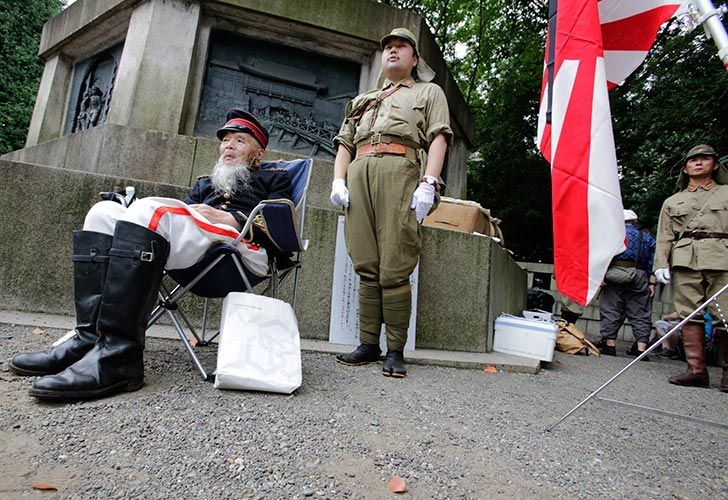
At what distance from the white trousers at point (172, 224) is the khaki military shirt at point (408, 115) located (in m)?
1.35

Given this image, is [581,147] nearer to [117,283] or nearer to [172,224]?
[172,224]

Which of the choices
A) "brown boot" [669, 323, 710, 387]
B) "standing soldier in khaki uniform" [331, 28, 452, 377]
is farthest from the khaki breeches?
"brown boot" [669, 323, 710, 387]

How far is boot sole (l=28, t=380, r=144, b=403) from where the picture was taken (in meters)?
1.66

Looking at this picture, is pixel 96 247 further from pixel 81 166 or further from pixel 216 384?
pixel 81 166

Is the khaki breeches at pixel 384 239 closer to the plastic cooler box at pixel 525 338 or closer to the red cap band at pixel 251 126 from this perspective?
the red cap band at pixel 251 126

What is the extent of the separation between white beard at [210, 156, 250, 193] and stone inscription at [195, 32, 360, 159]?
8.37 feet

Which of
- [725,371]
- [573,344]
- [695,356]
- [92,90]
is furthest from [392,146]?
[92,90]

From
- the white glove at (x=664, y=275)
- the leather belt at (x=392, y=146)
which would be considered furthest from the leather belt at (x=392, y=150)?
the white glove at (x=664, y=275)

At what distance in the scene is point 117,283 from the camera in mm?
1852

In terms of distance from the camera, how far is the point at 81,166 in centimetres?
487

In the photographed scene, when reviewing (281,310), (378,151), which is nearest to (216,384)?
(281,310)

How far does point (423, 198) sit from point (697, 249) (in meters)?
2.85

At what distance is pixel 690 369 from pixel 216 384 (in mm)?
4178

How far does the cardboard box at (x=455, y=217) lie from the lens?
437cm
